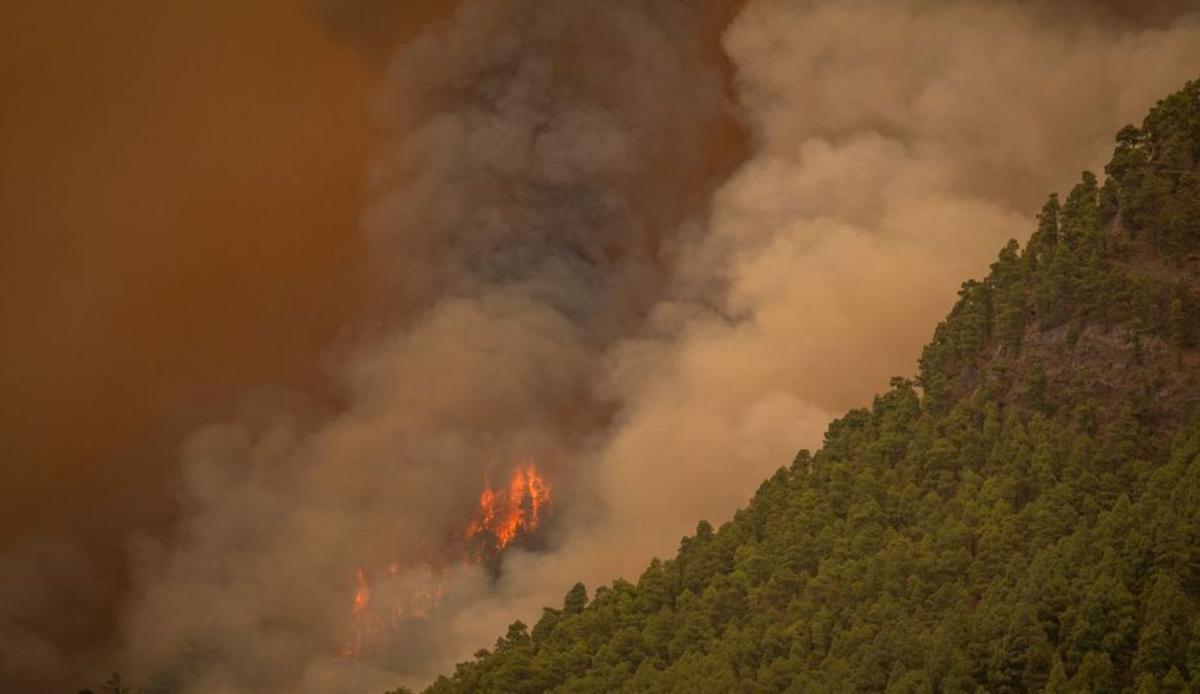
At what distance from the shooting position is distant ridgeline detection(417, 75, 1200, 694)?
14150 cm

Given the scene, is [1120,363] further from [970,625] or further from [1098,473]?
[970,625]

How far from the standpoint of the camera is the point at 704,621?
160 meters

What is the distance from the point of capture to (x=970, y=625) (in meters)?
145

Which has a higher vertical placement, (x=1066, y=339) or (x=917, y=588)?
(x=1066, y=339)

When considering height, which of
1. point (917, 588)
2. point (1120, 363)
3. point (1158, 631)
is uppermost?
point (1120, 363)

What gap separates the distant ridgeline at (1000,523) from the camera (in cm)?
14150

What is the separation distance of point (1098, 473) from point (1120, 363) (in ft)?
25.4

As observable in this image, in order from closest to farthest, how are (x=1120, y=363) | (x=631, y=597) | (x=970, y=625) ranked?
(x=970, y=625) → (x=1120, y=363) → (x=631, y=597)

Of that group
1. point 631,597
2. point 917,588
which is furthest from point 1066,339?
point 631,597

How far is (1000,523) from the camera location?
150 metres

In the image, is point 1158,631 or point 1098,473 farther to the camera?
point 1098,473

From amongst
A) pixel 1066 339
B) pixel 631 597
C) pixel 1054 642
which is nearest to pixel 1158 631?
pixel 1054 642

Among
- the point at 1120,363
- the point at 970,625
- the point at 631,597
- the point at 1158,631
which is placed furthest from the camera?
the point at 631,597

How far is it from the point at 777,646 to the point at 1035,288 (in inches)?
1080
